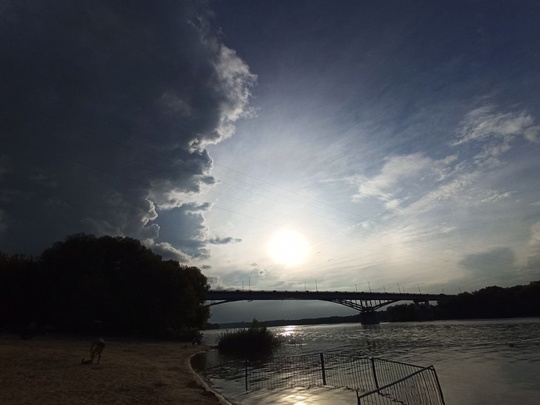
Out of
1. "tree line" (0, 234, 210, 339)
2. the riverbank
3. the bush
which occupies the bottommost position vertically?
the riverbank

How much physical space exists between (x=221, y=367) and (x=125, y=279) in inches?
1298

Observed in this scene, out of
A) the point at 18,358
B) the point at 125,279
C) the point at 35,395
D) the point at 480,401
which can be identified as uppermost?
the point at 125,279

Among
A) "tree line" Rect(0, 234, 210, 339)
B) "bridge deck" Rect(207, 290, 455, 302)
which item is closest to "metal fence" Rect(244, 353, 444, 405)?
"tree line" Rect(0, 234, 210, 339)

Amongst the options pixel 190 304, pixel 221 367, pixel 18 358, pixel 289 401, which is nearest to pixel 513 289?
pixel 190 304

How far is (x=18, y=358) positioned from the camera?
75.2 feet

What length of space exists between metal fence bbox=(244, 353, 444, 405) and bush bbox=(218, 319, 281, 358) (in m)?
17.8

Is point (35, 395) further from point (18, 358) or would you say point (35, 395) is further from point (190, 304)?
point (190, 304)

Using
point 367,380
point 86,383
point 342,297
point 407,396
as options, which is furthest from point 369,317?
point 86,383

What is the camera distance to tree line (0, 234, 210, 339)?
165 ft

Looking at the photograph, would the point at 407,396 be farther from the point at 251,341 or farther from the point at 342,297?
the point at 342,297

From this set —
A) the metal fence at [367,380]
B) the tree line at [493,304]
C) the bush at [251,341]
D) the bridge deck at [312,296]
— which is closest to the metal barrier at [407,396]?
the metal fence at [367,380]

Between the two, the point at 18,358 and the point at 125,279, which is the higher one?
the point at 125,279

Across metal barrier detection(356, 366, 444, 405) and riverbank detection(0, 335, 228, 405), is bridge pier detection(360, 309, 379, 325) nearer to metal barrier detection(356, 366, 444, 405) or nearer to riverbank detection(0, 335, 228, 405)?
riverbank detection(0, 335, 228, 405)

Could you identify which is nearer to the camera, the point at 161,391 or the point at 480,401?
the point at 480,401
